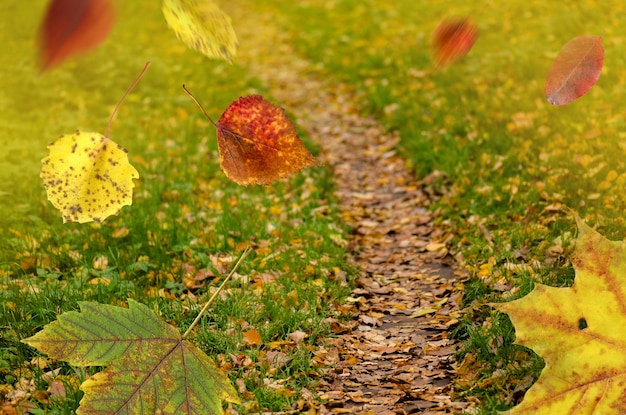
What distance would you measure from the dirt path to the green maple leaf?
127cm

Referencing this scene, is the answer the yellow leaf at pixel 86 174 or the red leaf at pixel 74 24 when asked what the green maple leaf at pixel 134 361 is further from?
the red leaf at pixel 74 24

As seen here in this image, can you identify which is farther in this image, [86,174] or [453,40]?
[453,40]

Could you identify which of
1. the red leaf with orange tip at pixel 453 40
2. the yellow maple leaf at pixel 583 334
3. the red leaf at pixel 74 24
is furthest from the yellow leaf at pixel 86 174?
the yellow maple leaf at pixel 583 334

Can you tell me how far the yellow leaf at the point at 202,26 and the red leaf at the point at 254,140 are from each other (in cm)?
19

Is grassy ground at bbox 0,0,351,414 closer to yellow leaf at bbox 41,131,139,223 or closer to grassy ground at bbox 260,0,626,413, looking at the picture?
yellow leaf at bbox 41,131,139,223

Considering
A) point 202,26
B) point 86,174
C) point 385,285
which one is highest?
point 202,26

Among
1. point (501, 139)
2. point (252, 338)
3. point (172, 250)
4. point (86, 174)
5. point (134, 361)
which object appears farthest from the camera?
point (501, 139)

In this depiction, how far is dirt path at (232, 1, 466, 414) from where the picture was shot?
2.85 metres

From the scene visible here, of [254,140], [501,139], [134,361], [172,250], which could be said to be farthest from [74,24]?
[501,139]

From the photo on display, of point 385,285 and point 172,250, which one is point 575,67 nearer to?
point 385,285

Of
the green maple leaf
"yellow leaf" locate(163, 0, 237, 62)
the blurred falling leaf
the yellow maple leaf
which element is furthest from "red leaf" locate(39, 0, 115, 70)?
the yellow maple leaf

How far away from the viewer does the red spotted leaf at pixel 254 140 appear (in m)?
1.08

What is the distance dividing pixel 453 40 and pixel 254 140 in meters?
0.39

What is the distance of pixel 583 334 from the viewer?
1.61 metres
